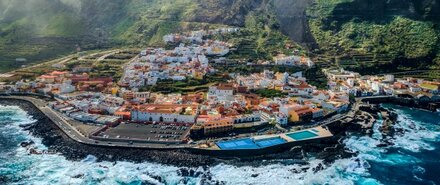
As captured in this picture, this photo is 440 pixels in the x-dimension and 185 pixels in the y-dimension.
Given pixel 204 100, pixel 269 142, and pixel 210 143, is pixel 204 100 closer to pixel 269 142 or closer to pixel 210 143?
pixel 210 143

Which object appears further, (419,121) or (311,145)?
(419,121)

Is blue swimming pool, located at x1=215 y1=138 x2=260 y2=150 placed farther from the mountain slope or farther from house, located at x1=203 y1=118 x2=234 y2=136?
the mountain slope

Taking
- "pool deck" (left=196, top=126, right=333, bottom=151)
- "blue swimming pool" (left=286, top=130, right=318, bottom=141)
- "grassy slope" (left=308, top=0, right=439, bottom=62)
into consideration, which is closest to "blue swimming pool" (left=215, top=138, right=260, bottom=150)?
"pool deck" (left=196, top=126, right=333, bottom=151)

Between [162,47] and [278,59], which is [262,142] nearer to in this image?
[278,59]

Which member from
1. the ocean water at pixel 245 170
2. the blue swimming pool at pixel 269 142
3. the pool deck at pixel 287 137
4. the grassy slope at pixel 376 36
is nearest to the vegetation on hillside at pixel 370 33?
the grassy slope at pixel 376 36

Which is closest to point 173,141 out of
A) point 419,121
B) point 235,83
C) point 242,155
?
point 242,155
